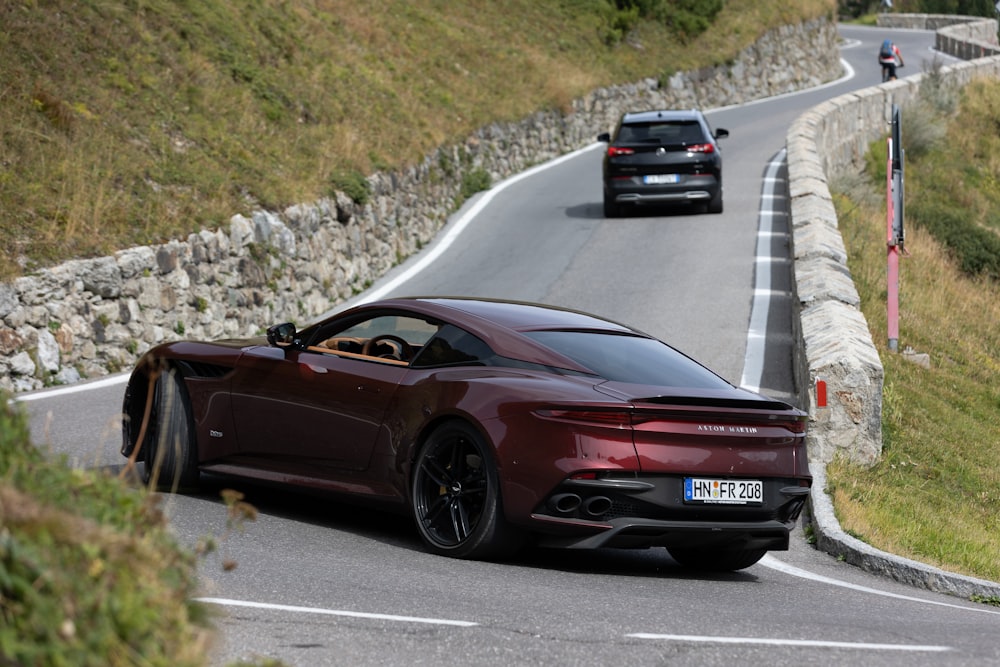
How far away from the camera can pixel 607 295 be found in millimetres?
17750

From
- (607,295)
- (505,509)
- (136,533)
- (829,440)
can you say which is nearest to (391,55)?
(607,295)

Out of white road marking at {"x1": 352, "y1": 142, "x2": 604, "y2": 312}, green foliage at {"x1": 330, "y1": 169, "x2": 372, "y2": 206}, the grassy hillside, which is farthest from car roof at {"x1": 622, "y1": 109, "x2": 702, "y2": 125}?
green foliage at {"x1": 330, "y1": 169, "x2": 372, "y2": 206}

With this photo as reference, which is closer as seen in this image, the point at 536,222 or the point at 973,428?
the point at 973,428

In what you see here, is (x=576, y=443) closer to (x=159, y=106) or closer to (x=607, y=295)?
(x=607, y=295)

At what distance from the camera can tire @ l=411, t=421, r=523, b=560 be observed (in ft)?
23.0

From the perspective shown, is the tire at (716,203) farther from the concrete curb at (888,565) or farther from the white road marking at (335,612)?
the white road marking at (335,612)

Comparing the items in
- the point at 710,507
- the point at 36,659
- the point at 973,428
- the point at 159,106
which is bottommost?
the point at 973,428

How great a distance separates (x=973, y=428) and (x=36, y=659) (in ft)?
39.4

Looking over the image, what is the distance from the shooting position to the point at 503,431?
697 centimetres

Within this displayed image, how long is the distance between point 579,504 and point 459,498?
0.73 m

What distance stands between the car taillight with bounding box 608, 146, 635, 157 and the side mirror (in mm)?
16034

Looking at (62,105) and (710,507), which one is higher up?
(62,105)

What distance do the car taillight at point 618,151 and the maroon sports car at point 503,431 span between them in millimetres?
15689

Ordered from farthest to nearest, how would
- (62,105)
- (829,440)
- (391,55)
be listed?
(391,55) < (62,105) < (829,440)
